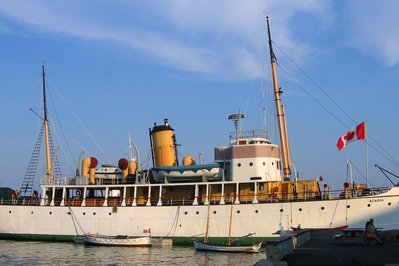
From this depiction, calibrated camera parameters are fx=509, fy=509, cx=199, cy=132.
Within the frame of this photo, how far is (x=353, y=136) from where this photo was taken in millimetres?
35938

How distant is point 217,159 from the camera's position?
41.8 m

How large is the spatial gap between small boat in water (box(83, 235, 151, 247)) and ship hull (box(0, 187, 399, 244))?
1.40 meters

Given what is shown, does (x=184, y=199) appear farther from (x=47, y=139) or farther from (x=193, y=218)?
(x=47, y=139)

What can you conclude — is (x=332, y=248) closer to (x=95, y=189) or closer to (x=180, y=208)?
(x=180, y=208)

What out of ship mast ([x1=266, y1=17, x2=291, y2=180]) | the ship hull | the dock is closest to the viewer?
the dock

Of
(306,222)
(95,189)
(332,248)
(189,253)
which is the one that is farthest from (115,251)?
(332,248)

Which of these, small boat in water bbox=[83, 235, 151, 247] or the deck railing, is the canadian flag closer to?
the deck railing

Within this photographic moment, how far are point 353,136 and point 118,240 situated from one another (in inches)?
773

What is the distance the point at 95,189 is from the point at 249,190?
14.5m

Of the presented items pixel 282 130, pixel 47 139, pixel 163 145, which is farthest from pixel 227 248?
pixel 47 139

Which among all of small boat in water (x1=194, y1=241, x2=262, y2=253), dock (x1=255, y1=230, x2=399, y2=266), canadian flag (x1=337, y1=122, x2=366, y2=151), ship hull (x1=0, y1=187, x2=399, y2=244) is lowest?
small boat in water (x1=194, y1=241, x2=262, y2=253)

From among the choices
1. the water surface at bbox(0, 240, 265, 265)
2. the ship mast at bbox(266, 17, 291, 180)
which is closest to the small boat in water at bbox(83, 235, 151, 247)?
the water surface at bbox(0, 240, 265, 265)

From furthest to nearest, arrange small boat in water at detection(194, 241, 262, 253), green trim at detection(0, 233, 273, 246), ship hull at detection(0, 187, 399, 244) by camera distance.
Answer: green trim at detection(0, 233, 273, 246) < ship hull at detection(0, 187, 399, 244) < small boat in water at detection(194, 241, 262, 253)

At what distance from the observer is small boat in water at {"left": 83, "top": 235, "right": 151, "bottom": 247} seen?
3962 centimetres
